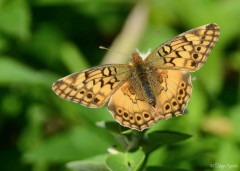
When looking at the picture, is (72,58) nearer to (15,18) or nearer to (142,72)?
(15,18)

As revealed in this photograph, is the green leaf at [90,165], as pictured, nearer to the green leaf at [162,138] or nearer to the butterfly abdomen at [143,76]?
the green leaf at [162,138]

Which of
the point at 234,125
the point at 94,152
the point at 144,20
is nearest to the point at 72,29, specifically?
the point at 144,20

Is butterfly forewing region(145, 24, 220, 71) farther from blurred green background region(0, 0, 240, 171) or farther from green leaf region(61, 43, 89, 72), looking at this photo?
green leaf region(61, 43, 89, 72)

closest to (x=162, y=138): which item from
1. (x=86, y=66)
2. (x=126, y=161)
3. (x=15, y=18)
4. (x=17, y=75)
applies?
(x=126, y=161)

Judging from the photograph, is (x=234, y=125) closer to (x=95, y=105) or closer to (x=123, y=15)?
(x=95, y=105)

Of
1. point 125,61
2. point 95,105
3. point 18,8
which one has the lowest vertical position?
point 125,61

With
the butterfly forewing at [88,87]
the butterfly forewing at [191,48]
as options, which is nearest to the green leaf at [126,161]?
the butterfly forewing at [88,87]

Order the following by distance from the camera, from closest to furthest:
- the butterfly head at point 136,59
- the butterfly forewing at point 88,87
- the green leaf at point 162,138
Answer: the green leaf at point 162,138, the butterfly forewing at point 88,87, the butterfly head at point 136,59
